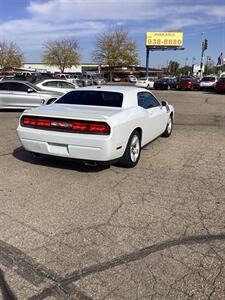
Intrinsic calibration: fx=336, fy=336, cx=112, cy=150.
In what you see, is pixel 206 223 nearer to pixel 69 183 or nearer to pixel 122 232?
pixel 122 232

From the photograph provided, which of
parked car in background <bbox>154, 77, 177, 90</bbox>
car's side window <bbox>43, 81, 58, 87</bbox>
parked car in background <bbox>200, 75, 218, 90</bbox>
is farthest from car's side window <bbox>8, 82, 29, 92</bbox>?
parked car in background <bbox>200, 75, 218, 90</bbox>

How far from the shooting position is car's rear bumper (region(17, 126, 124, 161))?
5152mm

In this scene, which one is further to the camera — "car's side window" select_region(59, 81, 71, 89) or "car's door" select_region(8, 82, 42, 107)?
"car's side window" select_region(59, 81, 71, 89)

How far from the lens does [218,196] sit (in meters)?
4.84

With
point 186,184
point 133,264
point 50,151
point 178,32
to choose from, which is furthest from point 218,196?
point 178,32

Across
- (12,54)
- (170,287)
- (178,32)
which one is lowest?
(170,287)

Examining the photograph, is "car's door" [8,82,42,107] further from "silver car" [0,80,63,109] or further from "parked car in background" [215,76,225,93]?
"parked car in background" [215,76,225,93]

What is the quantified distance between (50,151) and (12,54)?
6961 centimetres

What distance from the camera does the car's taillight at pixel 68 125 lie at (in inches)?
204

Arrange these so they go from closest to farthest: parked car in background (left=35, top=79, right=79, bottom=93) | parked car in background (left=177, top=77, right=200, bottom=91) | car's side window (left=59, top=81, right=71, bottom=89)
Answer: parked car in background (left=35, top=79, right=79, bottom=93), car's side window (left=59, top=81, right=71, bottom=89), parked car in background (left=177, top=77, right=200, bottom=91)

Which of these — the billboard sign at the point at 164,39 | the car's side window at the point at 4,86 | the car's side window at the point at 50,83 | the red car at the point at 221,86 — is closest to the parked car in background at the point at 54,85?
the car's side window at the point at 50,83

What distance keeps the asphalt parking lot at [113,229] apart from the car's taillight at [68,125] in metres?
0.78

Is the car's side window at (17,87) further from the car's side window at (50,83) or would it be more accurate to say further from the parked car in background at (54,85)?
the car's side window at (50,83)

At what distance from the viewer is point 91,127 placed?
5219 mm
